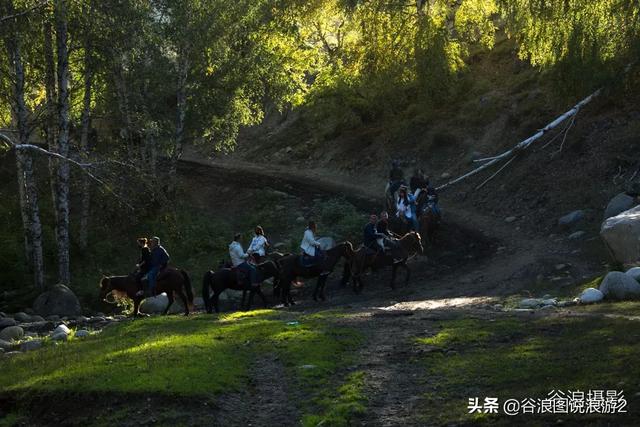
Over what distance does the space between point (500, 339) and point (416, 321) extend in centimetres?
282

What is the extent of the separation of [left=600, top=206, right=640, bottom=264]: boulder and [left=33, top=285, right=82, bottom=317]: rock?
1604 centimetres

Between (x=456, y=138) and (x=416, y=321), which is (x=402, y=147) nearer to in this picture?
(x=456, y=138)

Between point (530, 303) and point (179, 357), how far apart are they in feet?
30.8

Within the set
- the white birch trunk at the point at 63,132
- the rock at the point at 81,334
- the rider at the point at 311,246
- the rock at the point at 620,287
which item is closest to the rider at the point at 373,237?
the rider at the point at 311,246

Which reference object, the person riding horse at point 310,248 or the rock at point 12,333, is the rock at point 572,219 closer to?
the person riding horse at point 310,248

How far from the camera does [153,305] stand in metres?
25.9

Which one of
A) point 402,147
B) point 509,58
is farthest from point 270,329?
point 509,58

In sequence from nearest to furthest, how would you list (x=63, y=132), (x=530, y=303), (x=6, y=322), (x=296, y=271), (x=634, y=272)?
(x=634, y=272), (x=530, y=303), (x=6, y=322), (x=296, y=271), (x=63, y=132)

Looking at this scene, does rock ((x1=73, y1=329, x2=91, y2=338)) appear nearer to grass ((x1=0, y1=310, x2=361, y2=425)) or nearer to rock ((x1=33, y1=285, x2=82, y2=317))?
grass ((x1=0, y1=310, x2=361, y2=425))

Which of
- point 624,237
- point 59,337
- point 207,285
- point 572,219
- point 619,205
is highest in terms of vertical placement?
point 619,205

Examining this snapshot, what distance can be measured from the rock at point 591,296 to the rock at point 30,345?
41.9ft

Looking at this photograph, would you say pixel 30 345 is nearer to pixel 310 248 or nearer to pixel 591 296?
pixel 310 248

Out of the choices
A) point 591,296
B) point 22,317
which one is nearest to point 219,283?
point 22,317

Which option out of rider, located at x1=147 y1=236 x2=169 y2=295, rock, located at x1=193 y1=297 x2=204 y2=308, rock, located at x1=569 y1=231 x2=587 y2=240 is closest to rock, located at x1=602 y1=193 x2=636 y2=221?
rock, located at x1=569 y1=231 x2=587 y2=240
